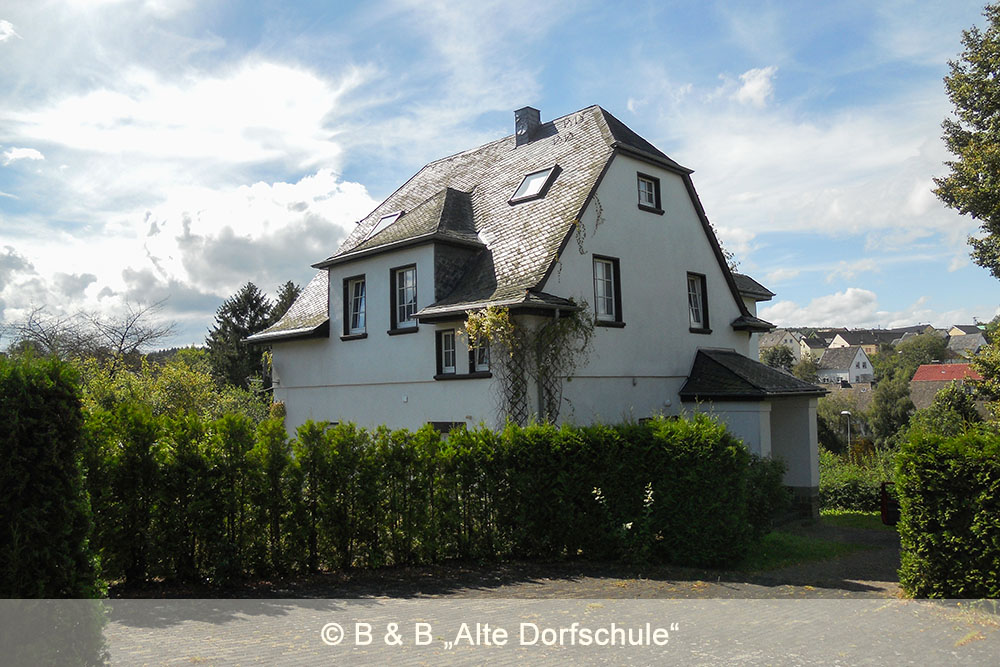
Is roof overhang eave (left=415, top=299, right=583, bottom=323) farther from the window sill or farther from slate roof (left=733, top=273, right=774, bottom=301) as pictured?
slate roof (left=733, top=273, right=774, bottom=301)

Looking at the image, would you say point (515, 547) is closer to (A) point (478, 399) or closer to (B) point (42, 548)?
(A) point (478, 399)

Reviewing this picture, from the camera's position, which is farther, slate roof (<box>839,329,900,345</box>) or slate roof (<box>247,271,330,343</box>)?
slate roof (<box>839,329,900,345</box>)

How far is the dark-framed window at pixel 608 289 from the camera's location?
55.8 feet

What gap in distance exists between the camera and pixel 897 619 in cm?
775

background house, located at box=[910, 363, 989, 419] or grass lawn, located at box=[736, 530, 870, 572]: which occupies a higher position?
background house, located at box=[910, 363, 989, 419]

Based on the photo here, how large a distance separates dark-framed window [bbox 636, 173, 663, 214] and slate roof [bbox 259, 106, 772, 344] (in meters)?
0.48

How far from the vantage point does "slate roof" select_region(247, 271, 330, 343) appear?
65.3ft

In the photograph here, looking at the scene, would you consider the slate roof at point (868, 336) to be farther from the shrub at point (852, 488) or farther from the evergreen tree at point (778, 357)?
the shrub at point (852, 488)

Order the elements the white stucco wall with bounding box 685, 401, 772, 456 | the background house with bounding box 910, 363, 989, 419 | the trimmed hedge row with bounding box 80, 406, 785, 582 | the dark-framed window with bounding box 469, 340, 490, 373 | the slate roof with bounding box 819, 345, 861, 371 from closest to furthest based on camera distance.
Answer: the trimmed hedge row with bounding box 80, 406, 785, 582 → the dark-framed window with bounding box 469, 340, 490, 373 → the white stucco wall with bounding box 685, 401, 772, 456 → the background house with bounding box 910, 363, 989, 419 → the slate roof with bounding box 819, 345, 861, 371

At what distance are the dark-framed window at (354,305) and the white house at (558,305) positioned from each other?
5 centimetres

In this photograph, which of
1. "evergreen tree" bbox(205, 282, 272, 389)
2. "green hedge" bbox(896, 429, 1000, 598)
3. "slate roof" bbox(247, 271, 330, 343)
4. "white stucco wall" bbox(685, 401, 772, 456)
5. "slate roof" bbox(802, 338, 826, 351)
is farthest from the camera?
"slate roof" bbox(802, 338, 826, 351)

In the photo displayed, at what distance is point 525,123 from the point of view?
22.0 m

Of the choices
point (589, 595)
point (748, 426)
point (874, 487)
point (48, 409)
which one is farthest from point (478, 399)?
point (874, 487)

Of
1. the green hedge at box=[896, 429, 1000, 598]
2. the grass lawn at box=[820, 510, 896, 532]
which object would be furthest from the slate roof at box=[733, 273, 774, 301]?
the green hedge at box=[896, 429, 1000, 598]
